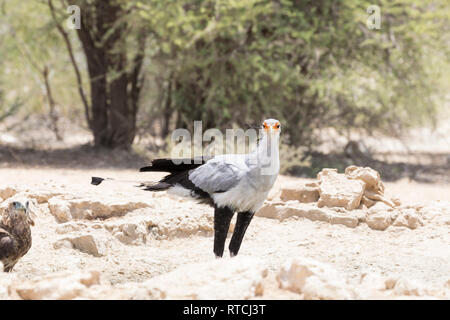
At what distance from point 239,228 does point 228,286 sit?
136cm

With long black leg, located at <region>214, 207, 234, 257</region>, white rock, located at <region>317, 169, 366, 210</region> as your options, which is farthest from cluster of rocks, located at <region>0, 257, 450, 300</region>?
white rock, located at <region>317, 169, 366, 210</region>

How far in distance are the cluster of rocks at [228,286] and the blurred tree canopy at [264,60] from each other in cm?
707

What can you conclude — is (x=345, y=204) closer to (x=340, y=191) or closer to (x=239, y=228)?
(x=340, y=191)

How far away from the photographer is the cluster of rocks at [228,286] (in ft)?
10.5

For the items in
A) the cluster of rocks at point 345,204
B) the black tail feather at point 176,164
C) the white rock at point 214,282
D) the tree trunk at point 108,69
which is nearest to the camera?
the white rock at point 214,282

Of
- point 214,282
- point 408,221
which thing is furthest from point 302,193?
point 214,282

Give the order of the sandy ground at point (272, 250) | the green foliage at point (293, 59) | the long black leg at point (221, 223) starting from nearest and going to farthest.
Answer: the long black leg at point (221, 223)
the sandy ground at point (272, 250)
the green foliage at point (293, 59)

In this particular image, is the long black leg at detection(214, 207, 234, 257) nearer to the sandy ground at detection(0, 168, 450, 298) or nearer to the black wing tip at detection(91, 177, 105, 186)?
the sandy ground at detection(0, 168, 450, 298)

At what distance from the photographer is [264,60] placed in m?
10.7

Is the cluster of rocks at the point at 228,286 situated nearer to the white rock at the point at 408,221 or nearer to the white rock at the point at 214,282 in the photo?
the white rock at the point at 214,282

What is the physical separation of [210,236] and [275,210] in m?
0.76

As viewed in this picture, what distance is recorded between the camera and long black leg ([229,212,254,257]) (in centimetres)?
448

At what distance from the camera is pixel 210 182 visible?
171 inches

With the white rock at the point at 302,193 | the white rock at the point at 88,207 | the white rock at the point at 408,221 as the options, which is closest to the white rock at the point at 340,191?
the white rock at the point at 302,193
